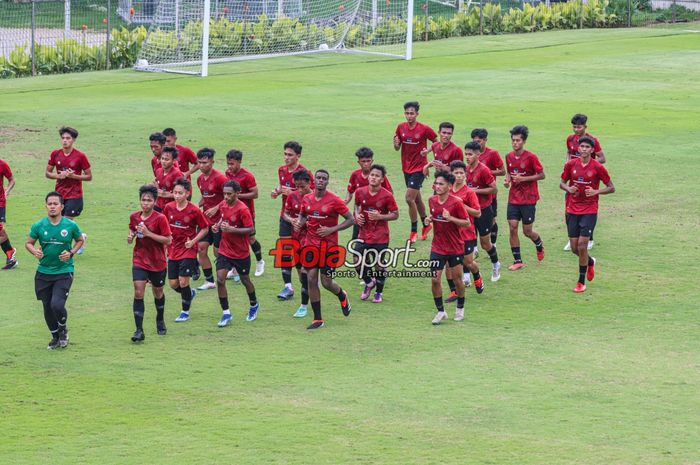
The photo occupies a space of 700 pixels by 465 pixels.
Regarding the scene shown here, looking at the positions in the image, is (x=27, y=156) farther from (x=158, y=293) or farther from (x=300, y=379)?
(x=300, y=379)

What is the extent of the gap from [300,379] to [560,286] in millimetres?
5285

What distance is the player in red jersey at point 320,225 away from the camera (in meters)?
14.8

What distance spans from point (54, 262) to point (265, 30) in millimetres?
27433

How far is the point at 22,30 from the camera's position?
4038 centimetres

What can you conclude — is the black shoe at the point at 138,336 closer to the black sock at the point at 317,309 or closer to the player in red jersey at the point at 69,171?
the black sock at the point at 317,309

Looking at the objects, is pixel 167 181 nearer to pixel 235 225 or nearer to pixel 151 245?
pixel 235 225

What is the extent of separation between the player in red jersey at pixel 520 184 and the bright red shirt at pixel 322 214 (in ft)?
11.3

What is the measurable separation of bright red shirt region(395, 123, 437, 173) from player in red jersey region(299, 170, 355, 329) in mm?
4561

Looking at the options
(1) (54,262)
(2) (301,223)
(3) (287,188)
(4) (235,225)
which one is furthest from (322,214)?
(1) (54,262)

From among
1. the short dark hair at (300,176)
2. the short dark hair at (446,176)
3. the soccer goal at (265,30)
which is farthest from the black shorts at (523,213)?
the soccer goal at (265,30)

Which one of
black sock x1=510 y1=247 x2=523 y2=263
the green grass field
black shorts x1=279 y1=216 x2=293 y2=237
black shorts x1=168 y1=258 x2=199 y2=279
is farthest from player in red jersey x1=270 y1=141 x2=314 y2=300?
black sock x1=510 y1=247 x2=523 y2=263

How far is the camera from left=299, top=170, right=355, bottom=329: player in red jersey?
14.8 meters

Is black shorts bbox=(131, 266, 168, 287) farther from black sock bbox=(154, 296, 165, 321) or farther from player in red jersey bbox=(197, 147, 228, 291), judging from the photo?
player in red jersey bbox=(197, 147, 228, 291)

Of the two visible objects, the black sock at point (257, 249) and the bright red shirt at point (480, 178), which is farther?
the black sock at point (257, 249)
